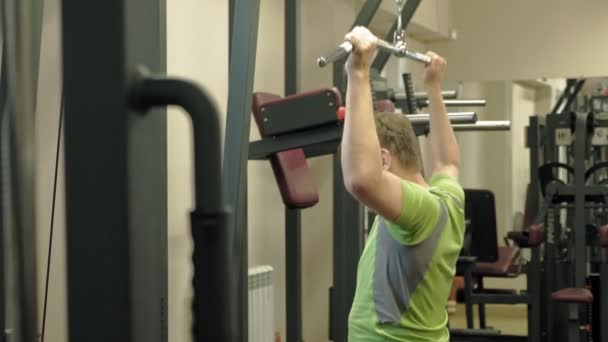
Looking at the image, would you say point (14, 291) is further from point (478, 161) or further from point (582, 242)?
point (478, 161)

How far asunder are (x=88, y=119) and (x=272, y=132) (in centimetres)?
271

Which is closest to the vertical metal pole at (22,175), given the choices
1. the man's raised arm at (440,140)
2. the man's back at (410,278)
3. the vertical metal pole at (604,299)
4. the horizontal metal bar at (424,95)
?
the man's back at (410,278)

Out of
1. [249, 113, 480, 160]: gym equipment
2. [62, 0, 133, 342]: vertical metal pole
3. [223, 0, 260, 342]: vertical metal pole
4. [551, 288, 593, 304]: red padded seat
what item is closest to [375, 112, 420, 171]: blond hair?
[249, 113, 480, 160]: gym equipment

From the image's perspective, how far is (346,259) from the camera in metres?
4.02

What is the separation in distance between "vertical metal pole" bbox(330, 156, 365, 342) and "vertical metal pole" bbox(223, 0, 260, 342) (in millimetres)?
747

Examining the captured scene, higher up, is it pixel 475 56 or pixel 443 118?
pixel 475 56

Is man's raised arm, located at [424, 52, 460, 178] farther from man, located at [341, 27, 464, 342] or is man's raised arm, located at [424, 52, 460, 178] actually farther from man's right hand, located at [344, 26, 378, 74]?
man's right hand, located at [344, 26, 378, 74]

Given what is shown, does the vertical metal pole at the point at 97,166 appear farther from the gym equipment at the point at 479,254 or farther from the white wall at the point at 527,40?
the white wall at the point at 527,40

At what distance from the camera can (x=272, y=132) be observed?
3344mm

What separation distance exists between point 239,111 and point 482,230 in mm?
3236

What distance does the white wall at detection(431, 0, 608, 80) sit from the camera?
23.4ft

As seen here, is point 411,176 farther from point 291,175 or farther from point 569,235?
point 569,235

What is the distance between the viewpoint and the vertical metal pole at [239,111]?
10.6ft

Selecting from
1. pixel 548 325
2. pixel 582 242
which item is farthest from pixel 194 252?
pixel 548 325
